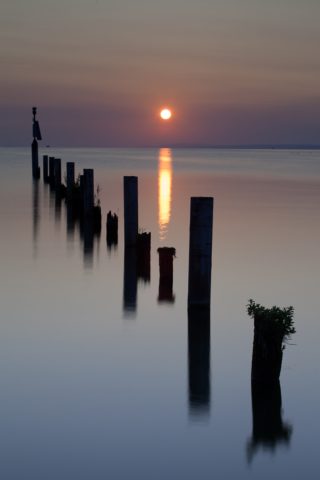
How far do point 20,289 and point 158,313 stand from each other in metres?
2.93

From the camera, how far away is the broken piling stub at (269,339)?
236 inches

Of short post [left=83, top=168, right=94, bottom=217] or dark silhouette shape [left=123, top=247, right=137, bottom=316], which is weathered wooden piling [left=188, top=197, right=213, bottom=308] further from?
short post [left=83, top=168, right=94, bottom=217]

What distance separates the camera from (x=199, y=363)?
7039 mm

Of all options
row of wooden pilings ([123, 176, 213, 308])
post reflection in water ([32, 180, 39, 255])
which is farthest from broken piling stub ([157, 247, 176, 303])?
post reflection in water ([32, 180, 39, 255])

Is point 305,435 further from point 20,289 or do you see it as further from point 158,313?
point 20,289

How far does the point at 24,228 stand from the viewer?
17.9 meters

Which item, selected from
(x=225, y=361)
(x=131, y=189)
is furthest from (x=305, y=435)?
(x=131, y=189)

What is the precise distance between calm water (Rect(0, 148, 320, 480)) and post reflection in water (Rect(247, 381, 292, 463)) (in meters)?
0.02

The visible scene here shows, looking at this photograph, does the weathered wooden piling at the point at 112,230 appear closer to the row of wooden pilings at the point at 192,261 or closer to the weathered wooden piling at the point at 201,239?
the row of wooden pilings at the point at 192,261

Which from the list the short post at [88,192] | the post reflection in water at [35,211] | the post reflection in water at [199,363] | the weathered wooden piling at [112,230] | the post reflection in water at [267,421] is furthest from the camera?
the short post at [88,192]

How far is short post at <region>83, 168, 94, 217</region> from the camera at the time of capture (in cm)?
1766

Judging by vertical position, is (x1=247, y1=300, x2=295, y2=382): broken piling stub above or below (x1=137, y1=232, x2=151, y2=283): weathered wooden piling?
below

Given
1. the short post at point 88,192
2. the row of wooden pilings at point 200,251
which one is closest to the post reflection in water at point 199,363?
the row of wooden pilings at point 200,251

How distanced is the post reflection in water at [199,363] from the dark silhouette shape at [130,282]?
3.61 ft
